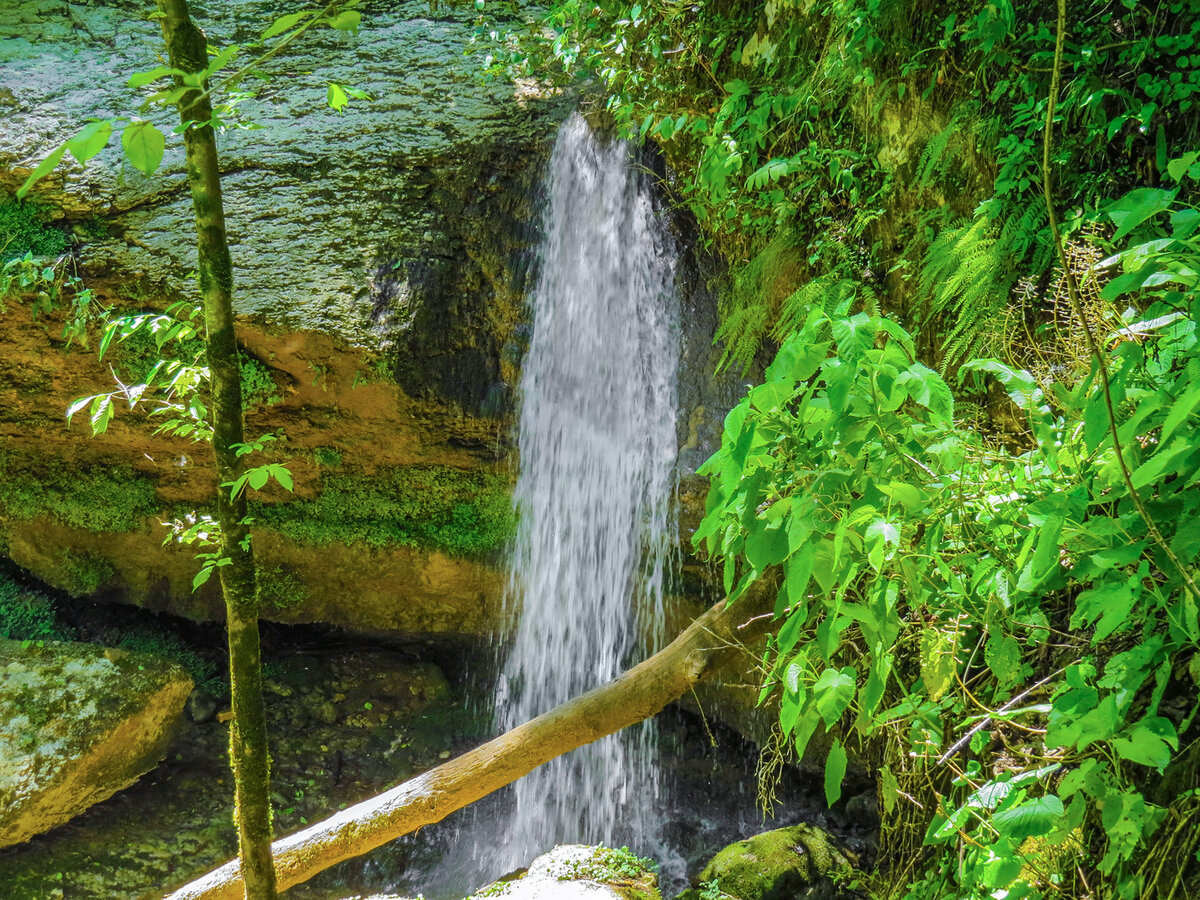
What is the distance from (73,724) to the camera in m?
5.11

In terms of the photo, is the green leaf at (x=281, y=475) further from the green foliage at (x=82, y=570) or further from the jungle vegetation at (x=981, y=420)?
the green foliage at (x=82, y=570)

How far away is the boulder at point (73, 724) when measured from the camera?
4848 millimetres

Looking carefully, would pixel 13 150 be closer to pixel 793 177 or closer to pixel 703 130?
pixel 703 130

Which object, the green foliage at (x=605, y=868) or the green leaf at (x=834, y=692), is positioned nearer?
the green leaf at (x=834, y=692)

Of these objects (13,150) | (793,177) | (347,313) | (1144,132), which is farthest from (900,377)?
(13,150)

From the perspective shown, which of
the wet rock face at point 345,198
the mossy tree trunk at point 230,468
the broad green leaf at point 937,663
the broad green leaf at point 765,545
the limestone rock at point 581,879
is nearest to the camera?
the mossy tree trunk at point 230,468

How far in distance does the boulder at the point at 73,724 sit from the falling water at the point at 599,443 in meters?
2.67

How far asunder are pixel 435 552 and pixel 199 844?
247 centimetres

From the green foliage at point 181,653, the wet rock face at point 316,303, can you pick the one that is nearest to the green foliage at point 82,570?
the wet rock face at point 316,303

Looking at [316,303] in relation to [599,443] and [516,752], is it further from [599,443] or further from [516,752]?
[516,752]

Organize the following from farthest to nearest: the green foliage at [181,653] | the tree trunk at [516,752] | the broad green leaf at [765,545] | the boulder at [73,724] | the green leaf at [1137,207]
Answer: the green foliage at [181,653]
the boulder at [73,724]
the tree trunk at [516,752]
the broad green leaf at [765,545]
the green leaf at [1137,207]

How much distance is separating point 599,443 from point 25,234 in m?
4.07

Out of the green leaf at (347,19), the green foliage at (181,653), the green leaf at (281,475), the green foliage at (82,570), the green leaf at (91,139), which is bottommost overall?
the green foliage at (181,653)

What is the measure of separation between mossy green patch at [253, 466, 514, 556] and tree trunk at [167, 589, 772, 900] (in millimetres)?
2672
